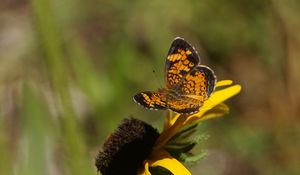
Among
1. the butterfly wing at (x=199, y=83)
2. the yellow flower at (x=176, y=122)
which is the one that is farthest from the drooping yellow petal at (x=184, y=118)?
the butterfly wing at (x=199, y=83)

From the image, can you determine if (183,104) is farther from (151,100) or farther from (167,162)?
(167,162)

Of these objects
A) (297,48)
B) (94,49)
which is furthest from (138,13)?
(297,48)

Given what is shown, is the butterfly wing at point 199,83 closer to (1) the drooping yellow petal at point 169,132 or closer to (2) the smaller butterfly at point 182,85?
(2) the smaller butterfly at point 182,85

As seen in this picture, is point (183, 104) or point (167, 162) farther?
point (167, 162)

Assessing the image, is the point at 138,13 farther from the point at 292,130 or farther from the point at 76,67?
the point at 292,130

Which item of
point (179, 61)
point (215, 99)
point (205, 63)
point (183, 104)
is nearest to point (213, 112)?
point (215, 99)

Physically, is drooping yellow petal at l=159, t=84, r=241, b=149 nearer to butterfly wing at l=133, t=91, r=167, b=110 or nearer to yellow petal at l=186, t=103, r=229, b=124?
yellow petal at l=186, t=103, r=229, b=124
